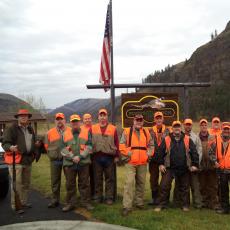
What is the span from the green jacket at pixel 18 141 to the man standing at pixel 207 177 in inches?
146

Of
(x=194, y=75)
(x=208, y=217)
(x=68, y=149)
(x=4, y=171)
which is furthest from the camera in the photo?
(x=194, y=75)

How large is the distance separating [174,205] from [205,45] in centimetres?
16346

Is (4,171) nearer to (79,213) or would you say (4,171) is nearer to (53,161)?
(53,161)

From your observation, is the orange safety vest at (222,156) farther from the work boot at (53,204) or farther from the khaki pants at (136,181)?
the work boot at (53,204)

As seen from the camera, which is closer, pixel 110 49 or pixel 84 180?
pixel 84 180

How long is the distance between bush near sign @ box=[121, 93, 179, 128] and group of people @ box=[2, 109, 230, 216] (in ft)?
3.44

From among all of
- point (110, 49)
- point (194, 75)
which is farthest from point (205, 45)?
point (110, 49)

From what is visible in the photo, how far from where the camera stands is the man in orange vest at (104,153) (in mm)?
9142

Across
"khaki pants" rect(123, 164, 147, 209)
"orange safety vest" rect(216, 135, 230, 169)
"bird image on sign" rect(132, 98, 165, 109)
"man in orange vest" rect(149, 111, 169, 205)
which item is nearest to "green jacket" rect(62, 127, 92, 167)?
"khaki pants" rect(123, 164, 147, 209)

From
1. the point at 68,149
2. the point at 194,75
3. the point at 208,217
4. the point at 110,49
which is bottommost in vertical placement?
the point at 208,217

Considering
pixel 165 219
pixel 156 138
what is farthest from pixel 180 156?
pixel 165 219

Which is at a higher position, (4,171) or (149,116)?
(149,116)

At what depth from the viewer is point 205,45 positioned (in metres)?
166

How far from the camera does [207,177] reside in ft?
29.2
